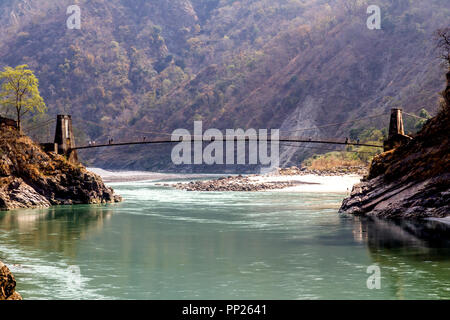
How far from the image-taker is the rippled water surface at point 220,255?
1472 centimetres

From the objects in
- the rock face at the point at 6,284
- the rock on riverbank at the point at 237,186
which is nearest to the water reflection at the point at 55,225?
the rock face at the point at 6,284

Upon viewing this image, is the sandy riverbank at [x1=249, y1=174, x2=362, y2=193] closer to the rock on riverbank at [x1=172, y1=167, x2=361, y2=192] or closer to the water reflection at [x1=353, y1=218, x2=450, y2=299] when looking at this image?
the rock on riverbank at [x1=172, y1=167, x2=361, y2=192]

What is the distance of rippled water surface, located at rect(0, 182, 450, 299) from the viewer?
48.3 feet

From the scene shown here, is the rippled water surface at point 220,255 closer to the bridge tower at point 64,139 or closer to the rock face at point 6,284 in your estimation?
the rock face at point 6,284

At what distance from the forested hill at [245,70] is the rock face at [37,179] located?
34.3m

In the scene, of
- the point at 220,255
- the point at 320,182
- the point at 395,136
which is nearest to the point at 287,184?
the point at 320,182

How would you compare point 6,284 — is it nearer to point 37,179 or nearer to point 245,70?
point 37,179

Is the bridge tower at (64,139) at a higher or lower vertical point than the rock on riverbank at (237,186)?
higher

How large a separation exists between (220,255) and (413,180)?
13178 millimetres

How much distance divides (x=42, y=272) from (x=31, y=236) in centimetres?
808

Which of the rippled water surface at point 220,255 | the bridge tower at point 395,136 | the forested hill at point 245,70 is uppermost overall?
→ the forested hill at point 245,70

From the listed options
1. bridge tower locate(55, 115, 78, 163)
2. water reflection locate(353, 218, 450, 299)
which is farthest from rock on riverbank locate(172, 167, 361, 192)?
water reflection locate(353, 218, 450, 299)

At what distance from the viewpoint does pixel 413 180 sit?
2928 centimetres
